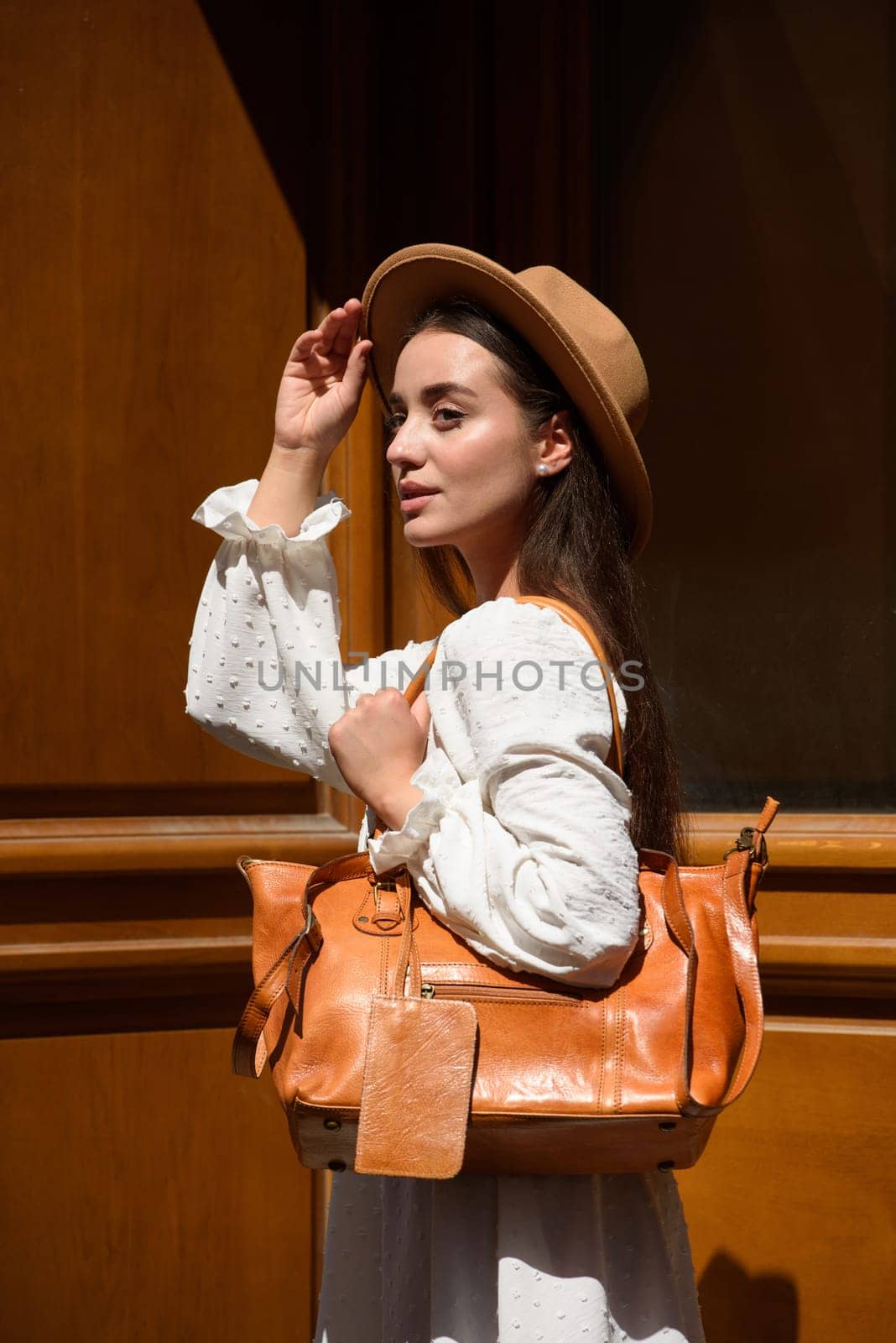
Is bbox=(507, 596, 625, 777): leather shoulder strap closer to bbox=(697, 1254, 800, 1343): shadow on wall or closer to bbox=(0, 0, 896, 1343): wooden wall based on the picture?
bbox=(0, 0, 896, 1343): wooden wall

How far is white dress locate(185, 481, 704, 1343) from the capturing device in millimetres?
1318

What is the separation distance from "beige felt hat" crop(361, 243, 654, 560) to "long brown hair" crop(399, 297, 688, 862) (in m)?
0.02

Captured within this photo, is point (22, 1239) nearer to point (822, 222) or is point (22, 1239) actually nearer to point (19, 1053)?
point (19, 1053)

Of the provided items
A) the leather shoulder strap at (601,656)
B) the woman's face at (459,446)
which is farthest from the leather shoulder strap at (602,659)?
the woman's face at (459,446)

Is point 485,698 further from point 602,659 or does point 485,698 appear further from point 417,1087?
point 417,1087

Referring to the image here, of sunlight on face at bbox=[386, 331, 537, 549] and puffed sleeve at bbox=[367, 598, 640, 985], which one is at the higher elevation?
sunlight on face at bbox=[386, 331, 537, 549]

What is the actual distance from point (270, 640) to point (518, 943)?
603 mm

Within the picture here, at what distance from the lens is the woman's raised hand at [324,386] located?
175 centimetres

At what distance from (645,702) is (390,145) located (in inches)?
52.7

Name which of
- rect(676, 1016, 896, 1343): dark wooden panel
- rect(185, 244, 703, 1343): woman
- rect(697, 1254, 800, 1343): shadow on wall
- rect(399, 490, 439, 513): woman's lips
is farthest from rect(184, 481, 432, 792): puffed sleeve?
rect(697, 1254, 800, 1343): shadow on wall

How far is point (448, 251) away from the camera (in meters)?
1.59

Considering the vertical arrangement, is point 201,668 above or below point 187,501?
below

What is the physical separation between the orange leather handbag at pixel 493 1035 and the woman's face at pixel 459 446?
12.1 inches

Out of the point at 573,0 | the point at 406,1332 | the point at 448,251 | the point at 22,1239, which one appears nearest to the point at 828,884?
the point at 406,1332
